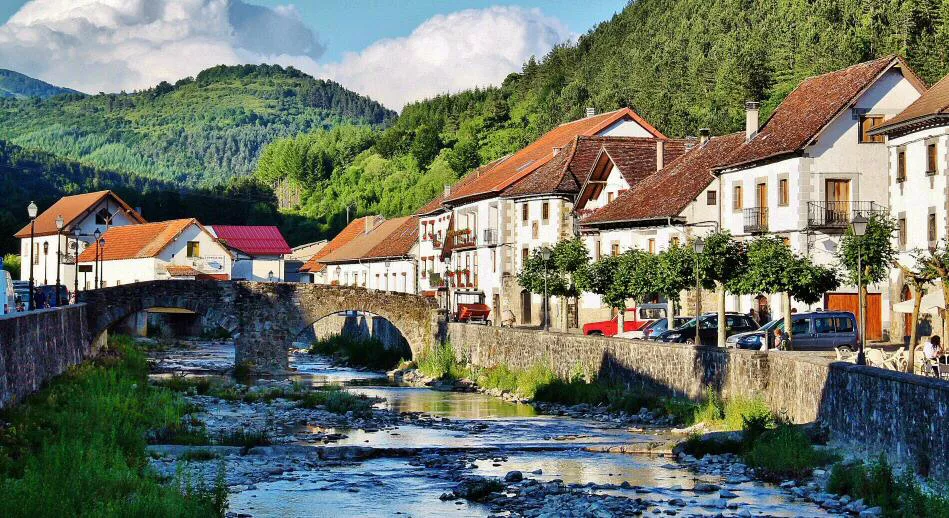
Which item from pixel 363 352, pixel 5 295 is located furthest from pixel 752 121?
pixel 5 295

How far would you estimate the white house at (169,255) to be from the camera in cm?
9456

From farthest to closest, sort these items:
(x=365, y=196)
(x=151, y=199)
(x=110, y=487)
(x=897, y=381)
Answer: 1. (x=365, y=196)
2. (x=151, y=199)
3. (x=897, y=381)
4. (x=110, y=487)

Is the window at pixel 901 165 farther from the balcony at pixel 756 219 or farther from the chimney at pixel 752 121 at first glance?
the chimney at pixel 752 121

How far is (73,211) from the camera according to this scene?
106750 mm

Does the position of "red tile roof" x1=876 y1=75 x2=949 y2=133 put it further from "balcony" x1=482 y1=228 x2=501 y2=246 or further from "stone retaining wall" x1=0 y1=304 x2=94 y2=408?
"balcony" x1=482 y1=228 x2=501 y2=246

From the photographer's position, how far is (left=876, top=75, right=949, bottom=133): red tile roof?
158 feet

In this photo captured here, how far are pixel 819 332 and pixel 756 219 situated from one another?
13744 mm

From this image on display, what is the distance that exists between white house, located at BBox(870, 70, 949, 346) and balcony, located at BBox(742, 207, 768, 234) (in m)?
5.51

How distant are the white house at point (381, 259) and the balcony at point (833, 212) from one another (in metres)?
41.8

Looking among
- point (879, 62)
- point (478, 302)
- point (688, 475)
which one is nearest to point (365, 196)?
point (478, 302)

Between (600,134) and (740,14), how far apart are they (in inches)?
2464

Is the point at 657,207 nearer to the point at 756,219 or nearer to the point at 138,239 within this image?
the point at 756,219

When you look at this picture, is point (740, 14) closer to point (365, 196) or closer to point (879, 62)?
point (365, 196)

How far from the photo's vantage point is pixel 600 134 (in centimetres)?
8112
